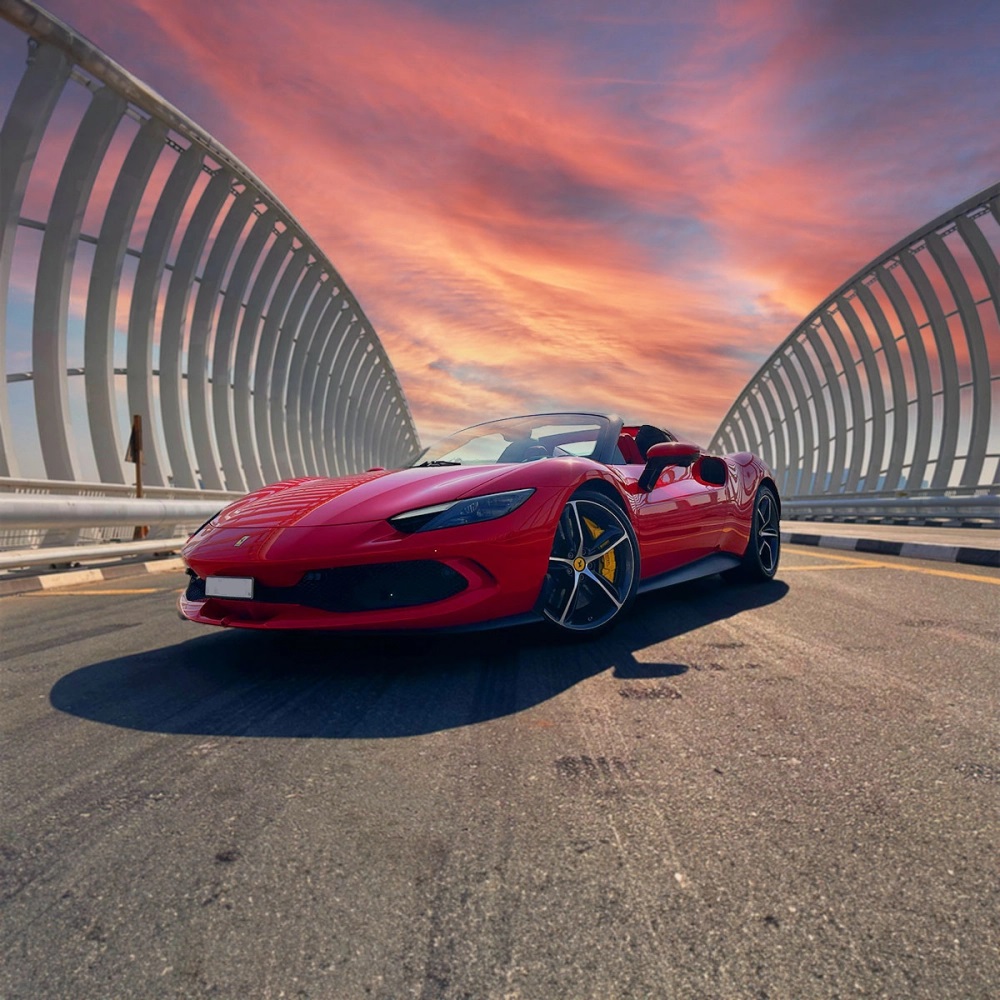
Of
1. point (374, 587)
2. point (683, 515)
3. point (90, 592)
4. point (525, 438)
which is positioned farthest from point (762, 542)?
point (90, 592)

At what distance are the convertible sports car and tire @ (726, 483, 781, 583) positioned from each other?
122 centimetres

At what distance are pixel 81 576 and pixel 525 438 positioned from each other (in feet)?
13.8

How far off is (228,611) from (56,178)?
9557 mm

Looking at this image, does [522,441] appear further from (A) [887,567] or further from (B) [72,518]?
(B) [72,518]

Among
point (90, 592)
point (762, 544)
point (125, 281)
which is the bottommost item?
point (90, 592)

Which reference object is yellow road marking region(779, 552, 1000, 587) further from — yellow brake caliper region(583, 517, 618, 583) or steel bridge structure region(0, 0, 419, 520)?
steel bridge structure region(0, 0, 419, 520)

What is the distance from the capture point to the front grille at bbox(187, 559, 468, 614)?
2.82 meters

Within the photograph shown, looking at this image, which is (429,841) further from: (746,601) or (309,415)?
(309,415)

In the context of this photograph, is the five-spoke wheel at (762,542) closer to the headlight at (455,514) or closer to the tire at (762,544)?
the tire at (762,544)

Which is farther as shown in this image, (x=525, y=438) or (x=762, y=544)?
(x=762, y=544)

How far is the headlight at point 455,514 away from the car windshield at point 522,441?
849 millimetres

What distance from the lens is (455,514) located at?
2.93 metres

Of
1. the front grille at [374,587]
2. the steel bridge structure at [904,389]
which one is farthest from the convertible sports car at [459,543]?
the steel bridge structure at [904,389]

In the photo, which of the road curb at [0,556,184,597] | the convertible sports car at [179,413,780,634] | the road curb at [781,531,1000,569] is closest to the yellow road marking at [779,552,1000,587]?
the road curb at [781,531,1000,569]
